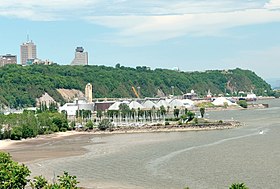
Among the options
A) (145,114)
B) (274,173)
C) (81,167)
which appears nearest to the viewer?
(274,173)

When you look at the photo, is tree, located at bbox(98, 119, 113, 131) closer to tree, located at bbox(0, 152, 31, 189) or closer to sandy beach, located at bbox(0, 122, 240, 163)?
sandy beach, located at bbox(0, 122, 240, 163)

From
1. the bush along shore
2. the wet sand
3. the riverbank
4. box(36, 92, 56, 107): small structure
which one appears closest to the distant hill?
box(36, 92, 56, 107): small structure

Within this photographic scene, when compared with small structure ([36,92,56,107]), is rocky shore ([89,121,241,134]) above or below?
below

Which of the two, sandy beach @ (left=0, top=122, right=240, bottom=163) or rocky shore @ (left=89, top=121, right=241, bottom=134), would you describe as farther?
rocky shore @ (left=89, top=121, right=241, bottom=134)

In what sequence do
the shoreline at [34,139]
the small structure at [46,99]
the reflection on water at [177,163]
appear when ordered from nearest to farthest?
the reflection on water at [177,163]
the shoreline at [34,139]
the small structure at [46,99]

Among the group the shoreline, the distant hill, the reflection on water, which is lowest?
the reflection on water

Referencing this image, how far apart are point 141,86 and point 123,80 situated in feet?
29.2

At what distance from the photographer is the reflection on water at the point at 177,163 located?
35.6m

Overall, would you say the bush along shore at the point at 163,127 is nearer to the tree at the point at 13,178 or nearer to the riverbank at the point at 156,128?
the riverbank at the point at 156,128

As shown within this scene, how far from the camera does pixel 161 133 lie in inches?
2950

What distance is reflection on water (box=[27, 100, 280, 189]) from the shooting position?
35562 mm

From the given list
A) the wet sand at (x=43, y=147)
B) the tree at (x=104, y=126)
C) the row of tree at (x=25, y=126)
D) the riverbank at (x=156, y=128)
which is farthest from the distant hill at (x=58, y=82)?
the wet sand at (x=43, y=147)

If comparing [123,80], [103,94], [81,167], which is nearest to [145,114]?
[81,167]

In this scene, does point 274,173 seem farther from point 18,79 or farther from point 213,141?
point 18,79
